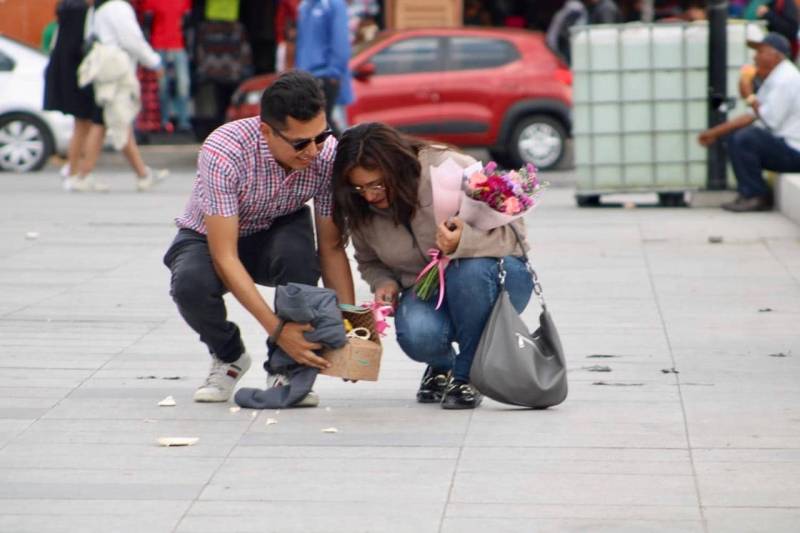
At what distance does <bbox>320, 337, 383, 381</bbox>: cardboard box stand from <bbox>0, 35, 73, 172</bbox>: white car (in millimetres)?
11368

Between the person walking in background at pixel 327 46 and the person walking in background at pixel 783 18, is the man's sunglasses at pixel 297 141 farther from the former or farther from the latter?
the person walking in background at pixel 783 18

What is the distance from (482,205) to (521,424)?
29.5 inches

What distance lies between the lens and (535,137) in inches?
664

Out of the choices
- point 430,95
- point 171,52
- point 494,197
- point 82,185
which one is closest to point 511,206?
point 494,197

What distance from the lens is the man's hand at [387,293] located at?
6.14 m

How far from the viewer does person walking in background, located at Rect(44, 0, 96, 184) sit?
46.0 feet

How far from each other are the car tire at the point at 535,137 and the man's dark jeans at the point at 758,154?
4537mm

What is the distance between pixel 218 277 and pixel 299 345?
0.42 meters

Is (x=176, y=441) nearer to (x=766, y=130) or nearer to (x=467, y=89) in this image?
(x=766, y=130)

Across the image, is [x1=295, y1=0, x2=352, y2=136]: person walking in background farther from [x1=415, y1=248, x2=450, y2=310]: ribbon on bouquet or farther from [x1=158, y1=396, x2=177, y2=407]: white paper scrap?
[x1=415, y1=248, x2=450, y2=310]: ribbon on bouquet

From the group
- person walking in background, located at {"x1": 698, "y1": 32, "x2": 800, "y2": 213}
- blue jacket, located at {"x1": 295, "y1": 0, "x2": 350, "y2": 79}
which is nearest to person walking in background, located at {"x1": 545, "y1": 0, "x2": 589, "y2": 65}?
blue jacket, located at {"x1": 295, "y1": 0, "x2": 350, "y2": 79}

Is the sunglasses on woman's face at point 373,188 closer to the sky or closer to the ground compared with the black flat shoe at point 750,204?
closer to the sky

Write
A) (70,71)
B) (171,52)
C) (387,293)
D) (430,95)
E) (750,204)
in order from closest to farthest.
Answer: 1. (387,293)
2. (750,204)
3. (70,71)
4. (430,95)
5. (171,52)

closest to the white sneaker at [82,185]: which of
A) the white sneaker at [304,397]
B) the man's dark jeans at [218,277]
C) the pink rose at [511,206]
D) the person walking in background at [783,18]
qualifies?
the person walking in background at [783,18]
